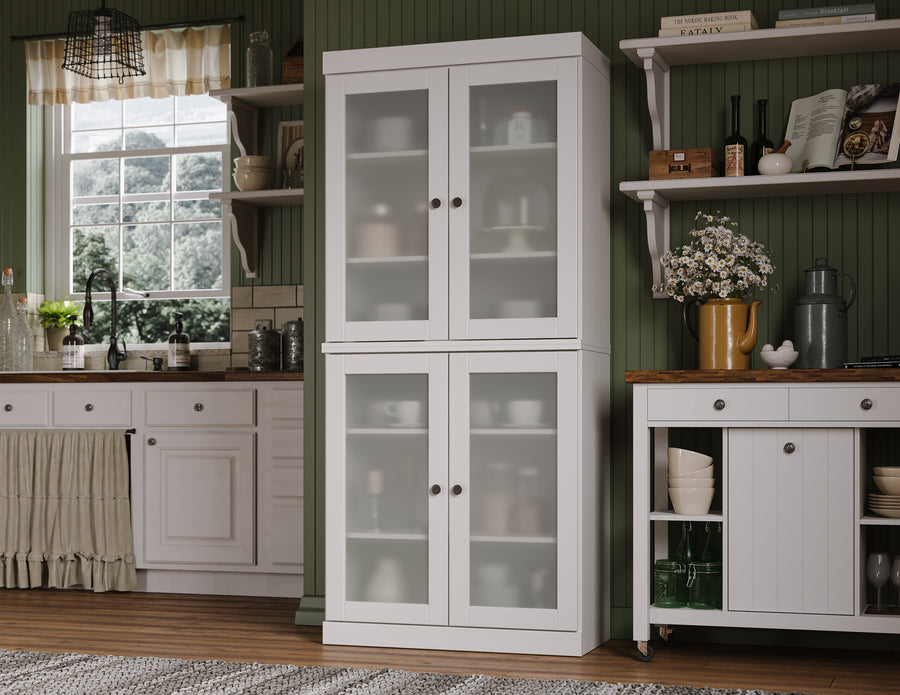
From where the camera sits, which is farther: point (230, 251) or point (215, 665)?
point (230, 251)

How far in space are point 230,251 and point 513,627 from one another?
7.87 ft

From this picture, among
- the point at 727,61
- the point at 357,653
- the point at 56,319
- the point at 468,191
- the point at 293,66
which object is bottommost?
the point at 357,653

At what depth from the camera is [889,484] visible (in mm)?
3150

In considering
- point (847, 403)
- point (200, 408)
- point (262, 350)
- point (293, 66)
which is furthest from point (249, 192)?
point (847, 403)

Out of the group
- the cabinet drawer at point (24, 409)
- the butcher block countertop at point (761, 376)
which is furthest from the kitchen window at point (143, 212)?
the butcher block countertop at point (761, 376)

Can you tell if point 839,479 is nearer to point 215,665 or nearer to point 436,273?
point 436,273

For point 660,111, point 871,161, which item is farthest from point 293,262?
point 871,161

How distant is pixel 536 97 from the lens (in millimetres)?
3443

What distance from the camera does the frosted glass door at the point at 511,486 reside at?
132 inches

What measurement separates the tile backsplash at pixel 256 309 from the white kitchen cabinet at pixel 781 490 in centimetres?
198

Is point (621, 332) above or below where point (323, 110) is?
below

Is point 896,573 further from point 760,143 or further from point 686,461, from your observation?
point 760,143

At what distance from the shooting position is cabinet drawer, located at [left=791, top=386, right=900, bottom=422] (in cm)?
309

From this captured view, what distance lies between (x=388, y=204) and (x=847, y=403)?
1.49 metres
